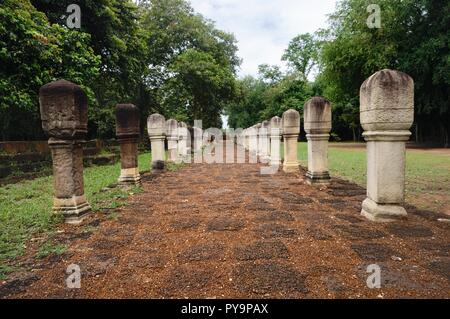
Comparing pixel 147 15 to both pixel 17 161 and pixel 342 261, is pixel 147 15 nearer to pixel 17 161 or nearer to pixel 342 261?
pixel 17 161

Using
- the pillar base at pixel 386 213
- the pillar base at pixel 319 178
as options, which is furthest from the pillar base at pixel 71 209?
the pillar base at pixel 319 178

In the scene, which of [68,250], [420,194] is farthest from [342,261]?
[420,194]

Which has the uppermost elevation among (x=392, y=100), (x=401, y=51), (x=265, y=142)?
(x=401, y=51)

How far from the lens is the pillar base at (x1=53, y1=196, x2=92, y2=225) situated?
12.1 ft

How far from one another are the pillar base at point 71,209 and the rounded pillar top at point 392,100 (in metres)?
3.63

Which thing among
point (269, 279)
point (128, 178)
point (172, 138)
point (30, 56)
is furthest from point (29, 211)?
point (172, 138)

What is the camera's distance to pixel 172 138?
11.2 meters

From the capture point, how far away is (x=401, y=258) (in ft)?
8.09

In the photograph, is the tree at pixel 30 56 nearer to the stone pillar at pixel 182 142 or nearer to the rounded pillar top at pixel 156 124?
the rounded pillar top at pixel 156 124

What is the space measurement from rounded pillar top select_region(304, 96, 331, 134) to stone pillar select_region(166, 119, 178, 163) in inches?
240

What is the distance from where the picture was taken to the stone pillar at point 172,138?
10.9 meters

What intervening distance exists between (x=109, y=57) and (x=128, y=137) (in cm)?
708

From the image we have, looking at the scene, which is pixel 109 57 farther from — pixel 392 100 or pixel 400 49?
pixel 400 49

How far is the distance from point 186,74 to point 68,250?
18.3 metres
